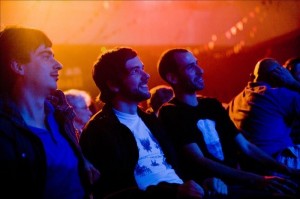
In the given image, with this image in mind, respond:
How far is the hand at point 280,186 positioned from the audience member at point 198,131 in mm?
144

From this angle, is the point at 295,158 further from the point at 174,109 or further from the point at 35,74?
the point at 35,74

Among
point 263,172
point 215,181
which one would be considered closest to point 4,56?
point 215,181

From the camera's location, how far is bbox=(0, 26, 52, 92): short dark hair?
2.48m

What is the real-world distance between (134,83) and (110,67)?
0.77 ft

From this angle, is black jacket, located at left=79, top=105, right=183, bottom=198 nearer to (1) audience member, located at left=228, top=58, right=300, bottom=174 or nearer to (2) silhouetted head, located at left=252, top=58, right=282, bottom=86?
(1) audience member, located at left=228, top=58, right=300, bottom=174

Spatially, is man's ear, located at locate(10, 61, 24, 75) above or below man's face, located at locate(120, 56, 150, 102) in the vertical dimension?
above

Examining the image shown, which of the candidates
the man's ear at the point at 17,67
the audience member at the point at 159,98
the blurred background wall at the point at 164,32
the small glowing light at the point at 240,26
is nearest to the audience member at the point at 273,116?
the audience member at the point at 159,98

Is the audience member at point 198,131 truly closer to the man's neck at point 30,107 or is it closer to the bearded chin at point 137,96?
the bearded chin at point 137,96

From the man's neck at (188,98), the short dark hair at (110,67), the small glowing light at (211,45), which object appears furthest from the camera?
the small glowing light at (211,45)

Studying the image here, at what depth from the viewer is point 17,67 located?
249 cm

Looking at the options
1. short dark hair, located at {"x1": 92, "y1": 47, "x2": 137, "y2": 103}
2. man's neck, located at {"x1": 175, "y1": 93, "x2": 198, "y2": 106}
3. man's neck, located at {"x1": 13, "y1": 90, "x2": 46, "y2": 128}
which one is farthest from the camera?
man's neck, located at {"x1": 175, "y1": 93, "x2": 198, "y2": 106}

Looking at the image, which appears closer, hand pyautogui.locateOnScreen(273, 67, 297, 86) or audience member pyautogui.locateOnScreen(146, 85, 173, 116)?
hand pyautogui.locateOnScreen(273, 67, 297, 86)

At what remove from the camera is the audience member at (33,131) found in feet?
7.40

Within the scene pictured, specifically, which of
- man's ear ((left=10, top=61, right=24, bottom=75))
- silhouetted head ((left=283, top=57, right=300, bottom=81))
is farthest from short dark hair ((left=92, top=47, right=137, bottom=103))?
silhouetted head ((left=283, top=57, right=300, bottom=81))
